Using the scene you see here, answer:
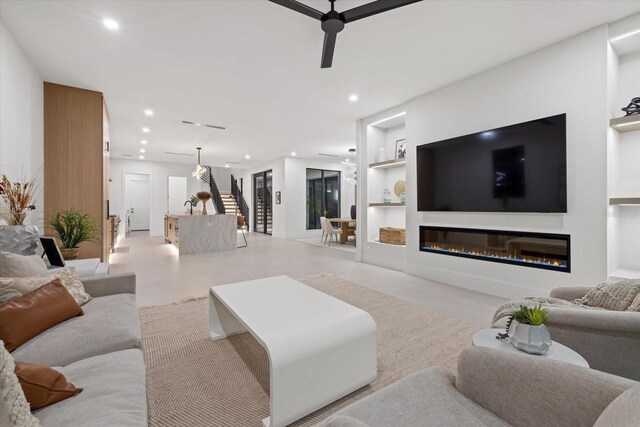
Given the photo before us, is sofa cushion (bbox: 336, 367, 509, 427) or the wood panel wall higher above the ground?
the wood panel wall

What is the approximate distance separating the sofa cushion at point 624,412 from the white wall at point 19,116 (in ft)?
14.6

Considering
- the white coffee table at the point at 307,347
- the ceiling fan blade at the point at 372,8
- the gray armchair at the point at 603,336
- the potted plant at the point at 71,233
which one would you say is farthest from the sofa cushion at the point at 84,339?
the ceiling fan blade at the point at 372,8

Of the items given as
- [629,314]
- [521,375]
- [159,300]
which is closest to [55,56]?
[159,300]

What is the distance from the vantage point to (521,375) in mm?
944

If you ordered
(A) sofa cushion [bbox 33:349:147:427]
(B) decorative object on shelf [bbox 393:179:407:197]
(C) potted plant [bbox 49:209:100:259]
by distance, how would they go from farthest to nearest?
(B) decorative object on shelf [bbox 393:179:407:197] → (C) potted plant [bbox 49:209:100:259] → (A) sofa cushion [bbox 33:349:147:427]

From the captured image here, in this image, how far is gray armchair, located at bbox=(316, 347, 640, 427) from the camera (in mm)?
809

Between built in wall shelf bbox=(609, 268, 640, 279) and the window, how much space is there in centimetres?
821

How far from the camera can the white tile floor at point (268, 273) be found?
11.0 feet

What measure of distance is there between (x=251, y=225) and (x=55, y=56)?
9685mm

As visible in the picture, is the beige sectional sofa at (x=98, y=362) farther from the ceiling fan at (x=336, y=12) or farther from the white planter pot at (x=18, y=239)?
the ceiling fan at (x=336, y=12)

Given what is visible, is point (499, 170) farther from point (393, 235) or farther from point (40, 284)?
point (40, 284)

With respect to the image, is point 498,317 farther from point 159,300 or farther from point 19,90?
point 19,90

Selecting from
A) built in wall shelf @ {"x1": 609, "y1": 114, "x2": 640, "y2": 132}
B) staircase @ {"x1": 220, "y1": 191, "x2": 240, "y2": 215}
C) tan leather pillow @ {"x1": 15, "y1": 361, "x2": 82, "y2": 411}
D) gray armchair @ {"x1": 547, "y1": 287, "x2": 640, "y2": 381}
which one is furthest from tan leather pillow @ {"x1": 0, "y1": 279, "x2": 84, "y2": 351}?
staircase @ {"x1": 220, "y1": 191, "x2": 240, "y2": 215}

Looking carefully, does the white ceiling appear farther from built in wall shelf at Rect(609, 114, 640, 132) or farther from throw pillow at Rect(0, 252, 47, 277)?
throw pillow at Rect(0, 252, 47, 277)
